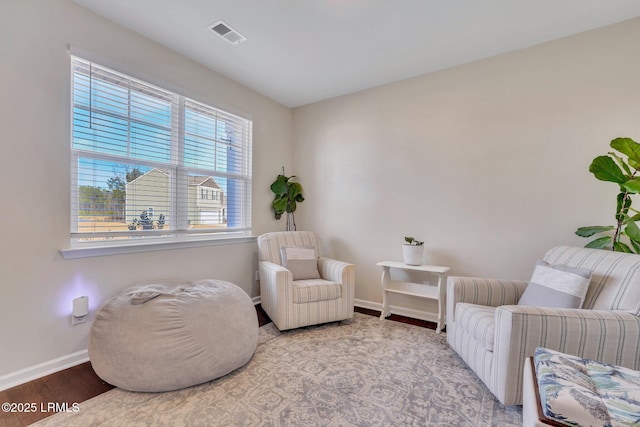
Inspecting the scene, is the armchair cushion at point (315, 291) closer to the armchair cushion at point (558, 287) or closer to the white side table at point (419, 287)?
the white side table at point (419, 287)

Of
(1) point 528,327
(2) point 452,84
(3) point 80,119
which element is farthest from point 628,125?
(3) point 80,119

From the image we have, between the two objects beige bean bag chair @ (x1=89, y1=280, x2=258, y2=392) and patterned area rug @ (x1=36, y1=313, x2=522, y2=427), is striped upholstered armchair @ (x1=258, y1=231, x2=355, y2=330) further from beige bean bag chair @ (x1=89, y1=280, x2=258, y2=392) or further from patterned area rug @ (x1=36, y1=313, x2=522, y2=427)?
beige bean bag chair @ (x1=89, y1=280, x2=258, y2=392)

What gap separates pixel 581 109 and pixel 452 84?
111cm

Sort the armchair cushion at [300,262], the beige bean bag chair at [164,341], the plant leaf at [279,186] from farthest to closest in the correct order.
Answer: the plant leaf at [279,186] < the armchair cushion at [300,262] < the beige bean bag chair at [164,341]

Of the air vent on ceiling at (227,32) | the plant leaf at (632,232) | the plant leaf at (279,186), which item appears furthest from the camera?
the plant leaf at (279,186)

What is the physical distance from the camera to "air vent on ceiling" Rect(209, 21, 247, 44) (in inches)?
87.2

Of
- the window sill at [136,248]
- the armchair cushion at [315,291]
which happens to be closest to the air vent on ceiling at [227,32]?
the window sill at [136,248]

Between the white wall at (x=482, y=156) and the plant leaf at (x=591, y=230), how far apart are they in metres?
0.19

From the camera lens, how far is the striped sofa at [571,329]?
1.43m

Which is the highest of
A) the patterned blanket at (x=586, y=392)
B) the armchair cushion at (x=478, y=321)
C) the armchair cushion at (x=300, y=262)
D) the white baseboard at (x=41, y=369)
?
the armchair cushion at (x=300, y=262)

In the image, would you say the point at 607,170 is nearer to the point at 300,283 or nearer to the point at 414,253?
the point at 414,253

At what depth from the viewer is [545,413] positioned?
96 centimetres

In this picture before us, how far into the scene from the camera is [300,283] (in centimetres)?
274

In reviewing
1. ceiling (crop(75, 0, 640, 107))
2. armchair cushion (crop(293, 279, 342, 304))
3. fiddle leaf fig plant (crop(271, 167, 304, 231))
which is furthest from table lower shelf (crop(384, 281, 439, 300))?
ceiling (crop(75, 0, 640, 107))
